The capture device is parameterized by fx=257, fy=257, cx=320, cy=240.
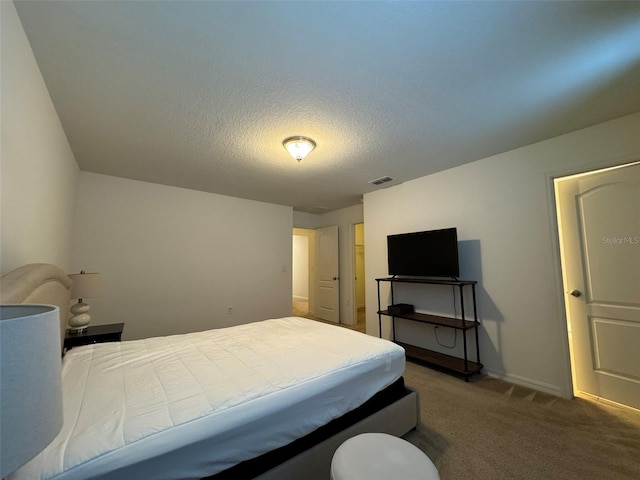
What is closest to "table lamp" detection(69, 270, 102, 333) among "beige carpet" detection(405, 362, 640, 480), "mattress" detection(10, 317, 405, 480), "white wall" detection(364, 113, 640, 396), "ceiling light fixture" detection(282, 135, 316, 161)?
"mattress" detection(10, 317, 405, 480)

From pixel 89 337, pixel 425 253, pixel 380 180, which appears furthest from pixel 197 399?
pixel 380 180

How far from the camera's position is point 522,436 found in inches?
73.2

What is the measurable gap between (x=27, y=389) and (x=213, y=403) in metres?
0.82

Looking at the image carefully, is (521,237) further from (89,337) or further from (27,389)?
(89,337)

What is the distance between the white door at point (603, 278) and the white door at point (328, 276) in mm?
3567

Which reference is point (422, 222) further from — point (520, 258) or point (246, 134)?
point (246, 134)

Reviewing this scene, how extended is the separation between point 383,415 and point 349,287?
358 cm

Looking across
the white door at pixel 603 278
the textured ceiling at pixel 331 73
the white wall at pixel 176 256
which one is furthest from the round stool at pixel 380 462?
the white wall at pixel 176 256

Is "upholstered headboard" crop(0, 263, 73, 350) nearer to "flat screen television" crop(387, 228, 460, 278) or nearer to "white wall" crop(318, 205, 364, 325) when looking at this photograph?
"flat screen television" crop(387, 228, 460, 278)

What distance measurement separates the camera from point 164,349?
1905 millimetres

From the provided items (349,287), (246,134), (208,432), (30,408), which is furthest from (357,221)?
(30,408)

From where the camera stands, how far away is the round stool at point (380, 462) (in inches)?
40.1

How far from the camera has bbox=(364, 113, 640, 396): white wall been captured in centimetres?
236

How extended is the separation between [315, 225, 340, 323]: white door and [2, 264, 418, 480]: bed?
332 centimetres
